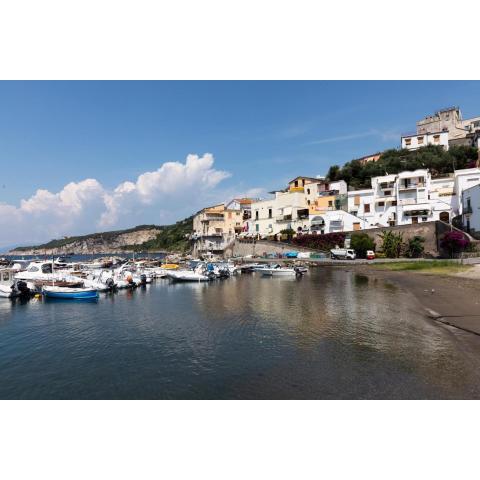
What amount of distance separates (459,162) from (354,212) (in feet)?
70.7

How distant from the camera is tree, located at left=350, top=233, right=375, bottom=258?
55.3m

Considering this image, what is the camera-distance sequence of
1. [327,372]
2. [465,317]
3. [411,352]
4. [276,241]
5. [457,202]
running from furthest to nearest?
1. [276,241]
2. [457,202]
3. [465,317]
4. [411,352]
5. [327,372]

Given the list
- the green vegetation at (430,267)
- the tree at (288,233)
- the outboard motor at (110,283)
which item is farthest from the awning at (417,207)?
the outboard motor at (110,283)

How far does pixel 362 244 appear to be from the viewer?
5569 centimetres

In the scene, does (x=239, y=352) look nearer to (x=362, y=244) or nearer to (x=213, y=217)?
(x=362, y=244)

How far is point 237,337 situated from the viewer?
16.5 m

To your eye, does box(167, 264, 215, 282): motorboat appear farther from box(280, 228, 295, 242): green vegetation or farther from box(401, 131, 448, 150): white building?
box(401, 131, 448, 150): white building

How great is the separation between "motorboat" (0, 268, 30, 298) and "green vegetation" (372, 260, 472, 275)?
38527 mm

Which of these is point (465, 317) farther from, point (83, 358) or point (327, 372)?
point (83, 358)

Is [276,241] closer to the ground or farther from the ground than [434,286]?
farther from the ground

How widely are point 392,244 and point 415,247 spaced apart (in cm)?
312

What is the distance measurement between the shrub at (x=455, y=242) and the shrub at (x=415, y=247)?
3.92m

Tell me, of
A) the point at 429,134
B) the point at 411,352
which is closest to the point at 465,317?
the point at 411,352

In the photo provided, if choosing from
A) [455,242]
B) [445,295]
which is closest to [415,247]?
[455,242]
